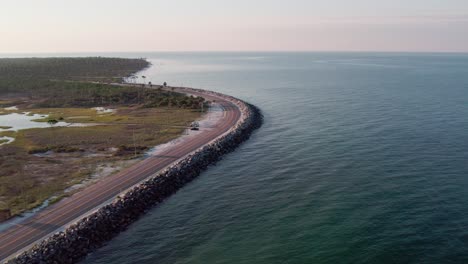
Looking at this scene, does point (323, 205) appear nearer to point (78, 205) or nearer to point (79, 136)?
point (78, 205)

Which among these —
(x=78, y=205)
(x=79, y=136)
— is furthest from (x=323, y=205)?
(x=79, y=136)

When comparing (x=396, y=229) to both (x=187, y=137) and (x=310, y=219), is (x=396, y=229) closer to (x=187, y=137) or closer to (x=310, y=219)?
(x=310, y=219)

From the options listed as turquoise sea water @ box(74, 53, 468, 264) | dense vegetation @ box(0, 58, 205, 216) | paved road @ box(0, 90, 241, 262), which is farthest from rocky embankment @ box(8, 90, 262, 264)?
dense vegetation @ box(0, 58, 205, 216)

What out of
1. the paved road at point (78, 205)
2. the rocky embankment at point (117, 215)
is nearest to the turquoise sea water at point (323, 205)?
the rocky embankment at point (117, 215)

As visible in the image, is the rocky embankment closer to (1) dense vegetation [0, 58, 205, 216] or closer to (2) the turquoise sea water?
(2) the turquoise sea water

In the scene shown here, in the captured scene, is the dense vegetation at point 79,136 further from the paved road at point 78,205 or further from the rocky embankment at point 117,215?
the rocky embankment at point 117,215

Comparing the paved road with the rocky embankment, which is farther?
the paved road

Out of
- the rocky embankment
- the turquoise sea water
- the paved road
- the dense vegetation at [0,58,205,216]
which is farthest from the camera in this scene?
the dense vegetation at [0,58,205,216]
